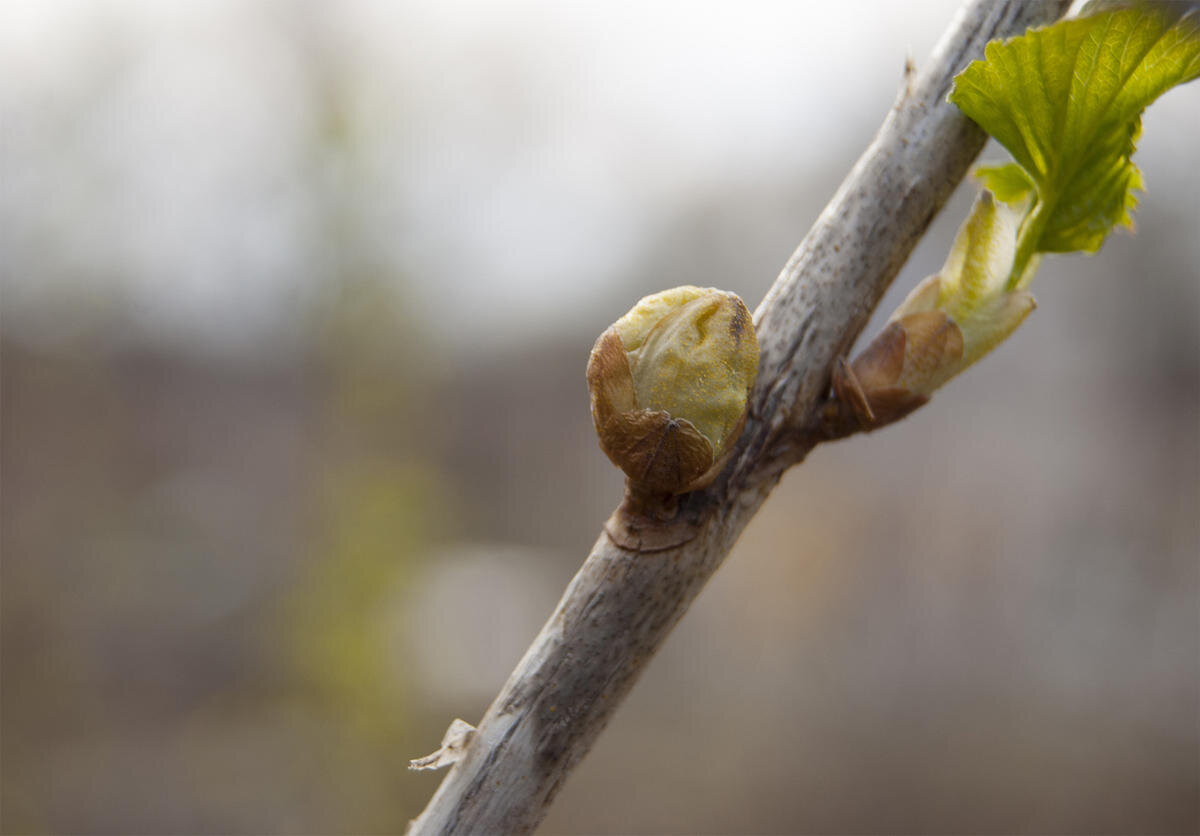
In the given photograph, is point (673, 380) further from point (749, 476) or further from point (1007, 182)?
point (1007, 182)

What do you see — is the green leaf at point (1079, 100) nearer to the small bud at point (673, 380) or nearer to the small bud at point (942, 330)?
the small bud at point (942, 330)

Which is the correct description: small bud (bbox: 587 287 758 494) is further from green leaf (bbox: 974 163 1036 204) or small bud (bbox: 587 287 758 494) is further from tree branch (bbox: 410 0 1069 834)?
green leaf (bbox: 974 163 1036 204)

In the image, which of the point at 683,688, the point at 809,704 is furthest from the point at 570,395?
the point at 809,704

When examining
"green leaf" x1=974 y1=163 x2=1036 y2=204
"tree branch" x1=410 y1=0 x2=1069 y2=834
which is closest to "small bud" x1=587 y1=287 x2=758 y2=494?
"tree branch" x1=410 y1=0 x2=1069 y2=834

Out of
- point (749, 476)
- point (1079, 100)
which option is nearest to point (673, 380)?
point (749, 476)
